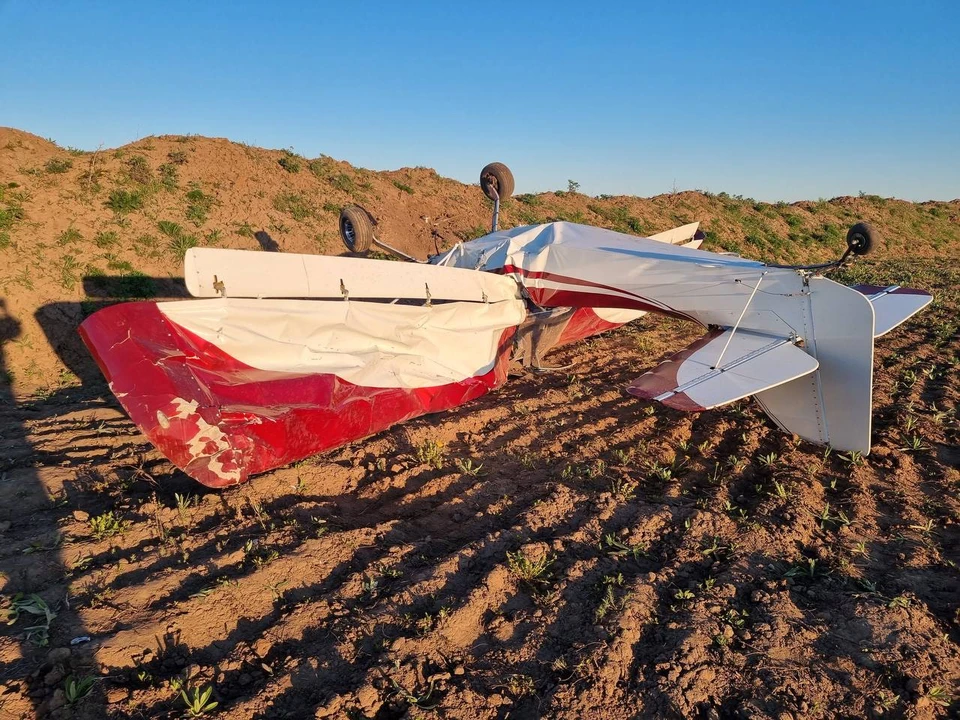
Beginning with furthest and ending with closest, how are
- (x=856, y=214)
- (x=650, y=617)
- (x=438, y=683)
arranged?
1. (x=856, y=214)
2. (x=650, y=617)
3. (x=438, y=683)

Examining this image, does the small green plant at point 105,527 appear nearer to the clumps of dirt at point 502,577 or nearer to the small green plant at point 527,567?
the clumps of dirt at point 502,577

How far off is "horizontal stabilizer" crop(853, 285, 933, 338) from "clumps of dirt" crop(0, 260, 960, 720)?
89cm

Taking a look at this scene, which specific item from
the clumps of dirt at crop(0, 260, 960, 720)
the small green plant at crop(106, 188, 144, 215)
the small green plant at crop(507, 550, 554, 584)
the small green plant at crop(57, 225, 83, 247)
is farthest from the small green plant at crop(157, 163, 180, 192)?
the small green plant at crop(507, 550, 554, 584)

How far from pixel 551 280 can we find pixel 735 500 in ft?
10.8

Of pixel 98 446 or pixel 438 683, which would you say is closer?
pixel 438 683

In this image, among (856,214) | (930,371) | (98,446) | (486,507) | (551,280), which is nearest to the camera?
(486,507)

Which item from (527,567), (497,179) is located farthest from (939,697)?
(497,179)

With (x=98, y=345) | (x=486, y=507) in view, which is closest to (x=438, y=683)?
(x=486, y=507)

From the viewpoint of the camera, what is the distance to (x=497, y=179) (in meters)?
8.47

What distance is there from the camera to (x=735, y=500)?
12.3 feet

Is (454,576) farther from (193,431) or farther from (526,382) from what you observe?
(526,382)

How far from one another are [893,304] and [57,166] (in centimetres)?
1298

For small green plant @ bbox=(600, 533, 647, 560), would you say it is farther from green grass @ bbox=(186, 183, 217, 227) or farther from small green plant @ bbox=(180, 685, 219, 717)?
green grass @ bbox=(186, 183, 217, 227)

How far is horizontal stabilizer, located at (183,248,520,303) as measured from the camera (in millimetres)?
4465
